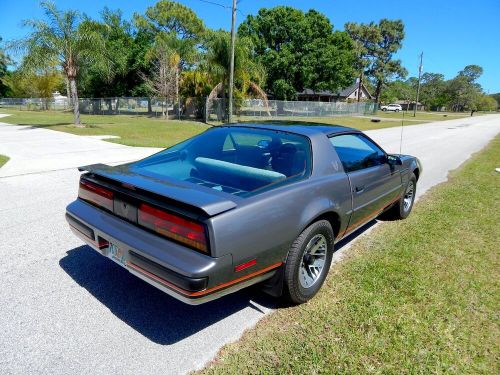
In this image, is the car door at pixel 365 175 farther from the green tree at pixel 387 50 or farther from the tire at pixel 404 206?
the green tree at pixel 387 50

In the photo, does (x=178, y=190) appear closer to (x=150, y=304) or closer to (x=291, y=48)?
(x=150, y=304)

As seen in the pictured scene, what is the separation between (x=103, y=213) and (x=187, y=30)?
162 ft

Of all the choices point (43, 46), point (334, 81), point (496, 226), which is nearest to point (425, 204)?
point (496, 226)

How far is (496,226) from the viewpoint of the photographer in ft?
16.1

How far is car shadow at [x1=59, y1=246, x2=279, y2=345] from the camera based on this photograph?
8.57 feet

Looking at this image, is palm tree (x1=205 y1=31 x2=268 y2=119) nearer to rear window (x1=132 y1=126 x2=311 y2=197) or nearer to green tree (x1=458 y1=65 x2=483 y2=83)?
rear window (x1=132 y1=126 x2=311 y2=197)

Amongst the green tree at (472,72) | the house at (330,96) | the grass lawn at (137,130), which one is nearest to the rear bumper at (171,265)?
the grass lawn at (137,130)

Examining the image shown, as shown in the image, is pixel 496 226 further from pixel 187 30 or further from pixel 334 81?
pixel 187 30

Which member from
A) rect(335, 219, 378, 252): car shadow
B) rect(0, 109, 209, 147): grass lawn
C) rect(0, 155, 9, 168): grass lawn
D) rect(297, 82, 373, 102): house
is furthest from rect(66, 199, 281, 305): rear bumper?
rect(297, 82, 373, 102): house

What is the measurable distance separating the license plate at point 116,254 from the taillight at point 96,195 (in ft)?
1.05

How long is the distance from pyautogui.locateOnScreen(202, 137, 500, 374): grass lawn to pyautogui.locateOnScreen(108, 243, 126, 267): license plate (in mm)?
962

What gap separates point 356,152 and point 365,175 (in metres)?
0.41

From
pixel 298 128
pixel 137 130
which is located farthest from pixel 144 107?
pixel 298 128

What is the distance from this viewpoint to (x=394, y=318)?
2.78 metres
